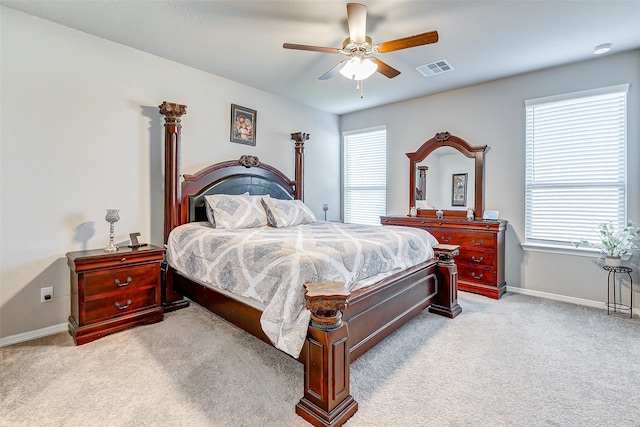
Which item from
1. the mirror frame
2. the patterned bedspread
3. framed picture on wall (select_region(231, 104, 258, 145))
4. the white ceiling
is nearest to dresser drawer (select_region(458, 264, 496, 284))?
the mirror frame

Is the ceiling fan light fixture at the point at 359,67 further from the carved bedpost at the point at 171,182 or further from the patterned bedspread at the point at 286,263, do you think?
the carved bedpost at the point at 171,182

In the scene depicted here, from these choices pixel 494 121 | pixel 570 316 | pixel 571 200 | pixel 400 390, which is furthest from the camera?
pixel 494 121

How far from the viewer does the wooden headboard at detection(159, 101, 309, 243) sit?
3.33m

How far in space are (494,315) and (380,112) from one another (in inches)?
142

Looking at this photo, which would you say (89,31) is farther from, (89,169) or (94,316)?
(94,316)

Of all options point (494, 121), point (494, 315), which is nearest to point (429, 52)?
point (494, 121)

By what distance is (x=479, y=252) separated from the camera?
3920 millimetres

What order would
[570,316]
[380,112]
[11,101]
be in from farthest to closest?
[380,112], [570,316], [11,101]

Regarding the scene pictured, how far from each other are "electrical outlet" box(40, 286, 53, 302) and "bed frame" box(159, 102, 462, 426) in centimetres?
92

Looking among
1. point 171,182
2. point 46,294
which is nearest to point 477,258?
point 171,182

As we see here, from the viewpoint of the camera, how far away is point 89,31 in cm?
292

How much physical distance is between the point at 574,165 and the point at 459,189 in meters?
1.29

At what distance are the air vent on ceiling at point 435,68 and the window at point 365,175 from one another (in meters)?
1.51

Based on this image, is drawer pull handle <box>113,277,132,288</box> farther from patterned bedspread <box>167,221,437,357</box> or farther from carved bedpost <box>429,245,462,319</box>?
carved bedpost <box>429,245,462,319</box>
